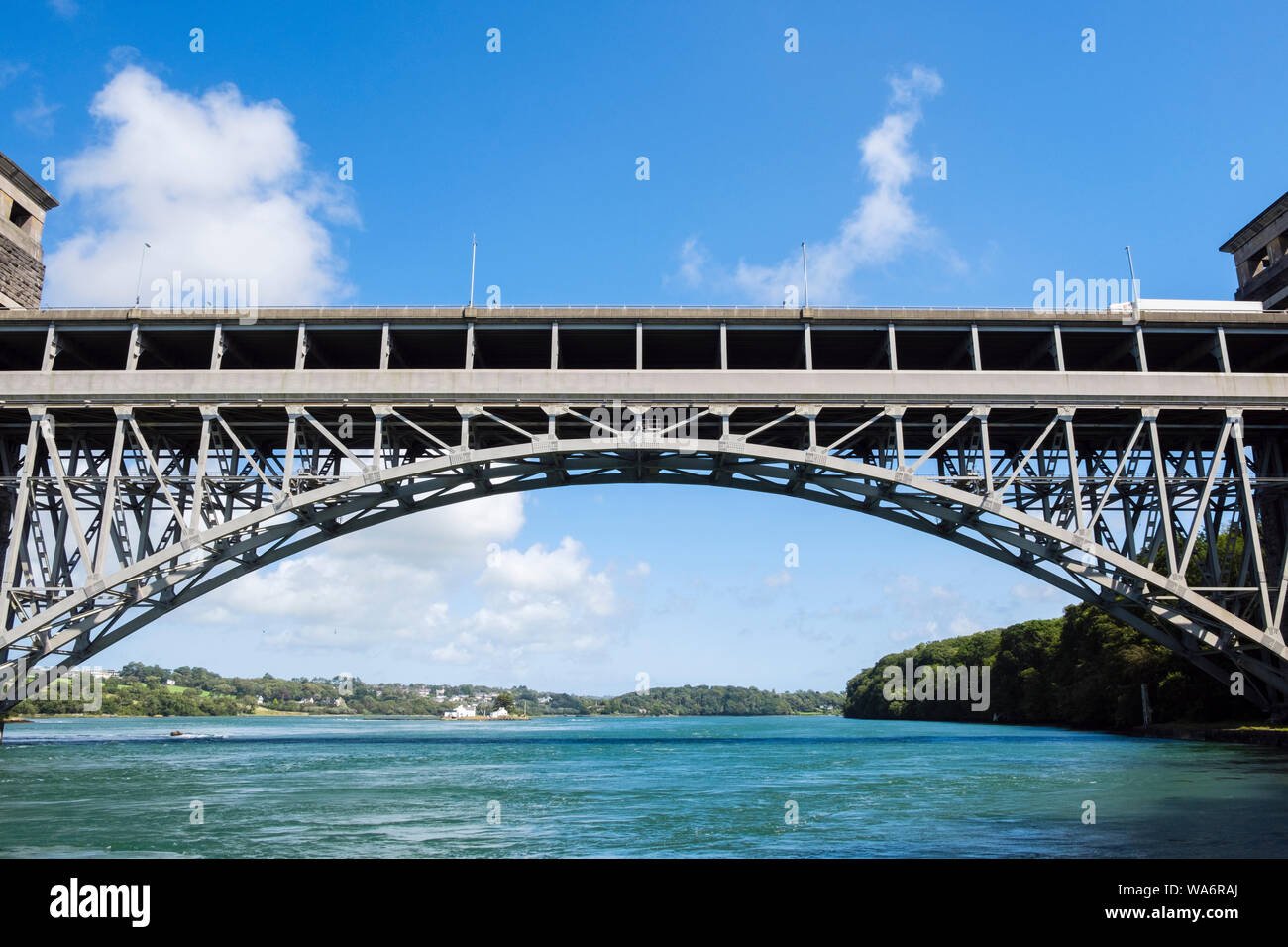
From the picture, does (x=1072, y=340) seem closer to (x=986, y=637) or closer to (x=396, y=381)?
(x=396, y=381)

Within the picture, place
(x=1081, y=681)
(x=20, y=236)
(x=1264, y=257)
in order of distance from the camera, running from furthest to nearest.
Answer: (x=1081, y=681) < (x=1264, y=257) < (x=20, y=236)

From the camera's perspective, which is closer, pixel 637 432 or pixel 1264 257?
pixel 637 432

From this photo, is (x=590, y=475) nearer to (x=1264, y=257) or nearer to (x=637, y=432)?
(x=637, y=432)

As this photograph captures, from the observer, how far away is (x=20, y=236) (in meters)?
29.4

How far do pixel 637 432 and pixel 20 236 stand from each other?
73.9 feet

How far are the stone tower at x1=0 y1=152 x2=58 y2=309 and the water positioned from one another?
15.3 meters

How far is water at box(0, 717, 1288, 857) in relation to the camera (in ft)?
45.8

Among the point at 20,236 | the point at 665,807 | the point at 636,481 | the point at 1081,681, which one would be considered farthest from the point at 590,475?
the point at 1081,681

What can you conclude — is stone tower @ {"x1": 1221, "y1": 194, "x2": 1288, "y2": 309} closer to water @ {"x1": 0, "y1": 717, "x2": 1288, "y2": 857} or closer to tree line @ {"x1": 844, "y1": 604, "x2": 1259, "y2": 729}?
water @ {"x1": 0, "y1": 717, "x2": 1288, "y2": 857}

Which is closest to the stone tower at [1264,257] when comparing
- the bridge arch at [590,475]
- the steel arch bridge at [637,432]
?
the steel arch bridge at [637,432]

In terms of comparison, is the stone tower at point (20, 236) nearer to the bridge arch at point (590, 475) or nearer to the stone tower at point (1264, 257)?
the bridge arch at point (590, 475)

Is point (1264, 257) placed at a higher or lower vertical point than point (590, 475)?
higher

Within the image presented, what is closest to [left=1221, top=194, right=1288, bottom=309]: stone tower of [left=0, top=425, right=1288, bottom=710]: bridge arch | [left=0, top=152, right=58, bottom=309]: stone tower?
[left=0, top=425, right=1288, bottom=710]: bridge arch

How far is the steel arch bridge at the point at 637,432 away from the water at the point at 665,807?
195 inches
